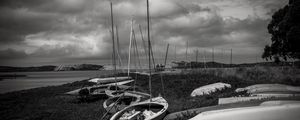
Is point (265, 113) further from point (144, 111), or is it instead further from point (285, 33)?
point (285, 33)

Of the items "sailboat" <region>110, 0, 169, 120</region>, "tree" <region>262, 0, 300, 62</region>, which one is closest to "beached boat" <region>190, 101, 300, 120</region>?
"sailboat" <region>110, 0, 169, 120</region>

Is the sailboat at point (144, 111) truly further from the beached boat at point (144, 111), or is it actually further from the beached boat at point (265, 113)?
the beached boat at point (265, 113)

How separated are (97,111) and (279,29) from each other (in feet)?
51.6

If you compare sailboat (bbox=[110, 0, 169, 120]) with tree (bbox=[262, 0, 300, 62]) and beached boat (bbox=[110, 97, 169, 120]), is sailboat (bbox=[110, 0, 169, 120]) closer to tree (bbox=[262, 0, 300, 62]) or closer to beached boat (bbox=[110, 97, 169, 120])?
beached boat (bbox=[110, 97, 169, 120])

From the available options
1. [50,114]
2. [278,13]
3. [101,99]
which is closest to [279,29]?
[278,13]

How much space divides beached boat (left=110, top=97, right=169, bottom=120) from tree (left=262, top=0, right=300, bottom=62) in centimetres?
1099

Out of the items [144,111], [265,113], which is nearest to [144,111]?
[144,111]

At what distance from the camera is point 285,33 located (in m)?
19.0

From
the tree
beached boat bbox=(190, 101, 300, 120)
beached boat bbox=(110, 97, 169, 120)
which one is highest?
the tree

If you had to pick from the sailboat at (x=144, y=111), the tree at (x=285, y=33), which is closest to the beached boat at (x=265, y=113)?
the sailboat at (x=144, y=111)

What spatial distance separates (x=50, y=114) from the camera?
1677 cm

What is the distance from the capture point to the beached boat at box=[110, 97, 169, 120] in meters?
10.7

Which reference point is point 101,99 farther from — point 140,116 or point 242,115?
point 242,115

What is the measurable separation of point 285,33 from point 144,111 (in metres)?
13.8
